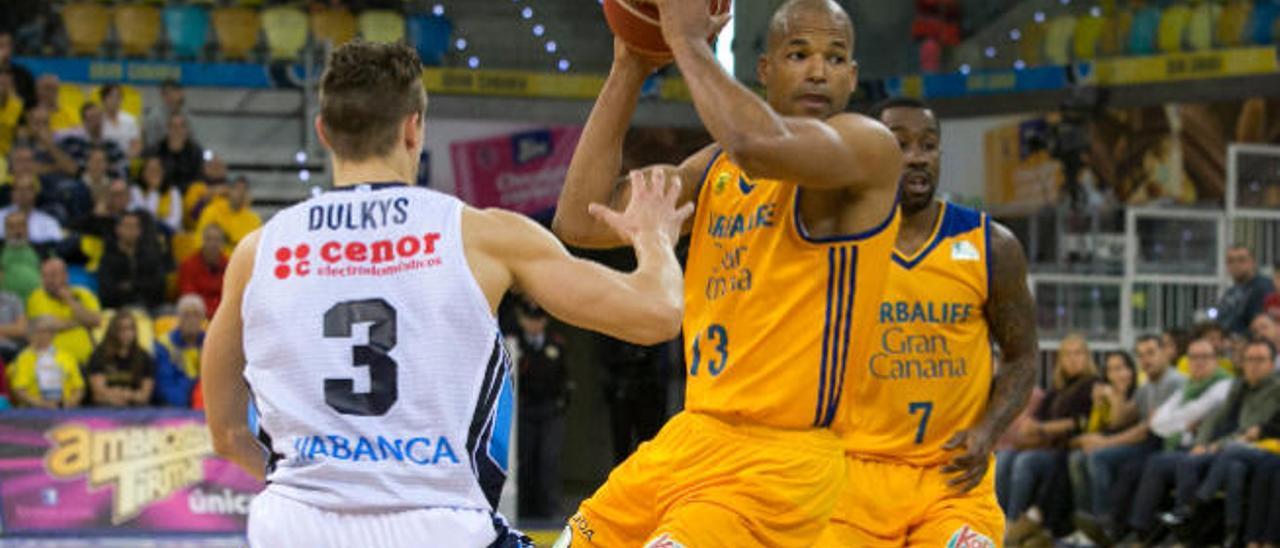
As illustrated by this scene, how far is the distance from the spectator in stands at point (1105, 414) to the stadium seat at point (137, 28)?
1034 centimetres

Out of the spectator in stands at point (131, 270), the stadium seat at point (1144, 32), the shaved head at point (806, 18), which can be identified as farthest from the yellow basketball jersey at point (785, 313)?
the stadium seat at point (1144, 32)

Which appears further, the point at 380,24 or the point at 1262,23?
the point at 1262,23

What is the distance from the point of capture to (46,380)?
13.8m

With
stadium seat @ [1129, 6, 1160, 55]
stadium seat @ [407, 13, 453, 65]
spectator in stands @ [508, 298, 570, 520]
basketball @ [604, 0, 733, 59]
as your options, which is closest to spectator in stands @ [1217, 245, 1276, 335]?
spectator in stands @ [508, 298, 570, 520]

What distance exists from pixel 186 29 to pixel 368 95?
16.7 meters

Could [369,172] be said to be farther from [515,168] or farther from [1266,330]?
[515,168]

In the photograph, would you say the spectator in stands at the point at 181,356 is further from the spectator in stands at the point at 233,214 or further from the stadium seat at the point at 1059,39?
the stadium seat at the point at 1059,39

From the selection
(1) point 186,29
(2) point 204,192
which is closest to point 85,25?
(1) point 186,29

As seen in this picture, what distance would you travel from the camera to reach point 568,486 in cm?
1780

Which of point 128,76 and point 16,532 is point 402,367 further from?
point 128,76

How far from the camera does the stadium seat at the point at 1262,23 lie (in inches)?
818

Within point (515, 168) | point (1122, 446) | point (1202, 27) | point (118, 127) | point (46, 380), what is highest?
point (1202, 27)

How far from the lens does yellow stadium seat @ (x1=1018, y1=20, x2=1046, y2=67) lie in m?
22.3

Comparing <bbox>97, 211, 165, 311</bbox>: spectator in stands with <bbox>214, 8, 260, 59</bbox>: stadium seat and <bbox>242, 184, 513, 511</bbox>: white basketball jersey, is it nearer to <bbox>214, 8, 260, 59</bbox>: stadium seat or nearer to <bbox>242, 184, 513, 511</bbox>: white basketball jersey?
<bbox>214, 8, 260, 59</bbox>: stadium seat
